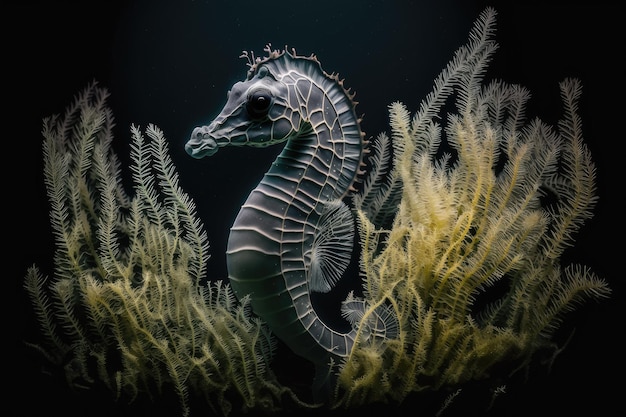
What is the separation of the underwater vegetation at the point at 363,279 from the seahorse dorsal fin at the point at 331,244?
20 mm

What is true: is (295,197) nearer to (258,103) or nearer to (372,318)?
(258,103)

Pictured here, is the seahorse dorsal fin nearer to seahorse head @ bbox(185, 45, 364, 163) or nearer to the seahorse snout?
seahorse head @ bbox(185, 45, 364, 163)

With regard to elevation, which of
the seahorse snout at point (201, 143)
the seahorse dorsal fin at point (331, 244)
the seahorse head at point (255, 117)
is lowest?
the seahorse dorsal fin at point (331, 244)

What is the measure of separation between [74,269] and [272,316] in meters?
1.12

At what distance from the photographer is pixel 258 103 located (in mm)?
2309

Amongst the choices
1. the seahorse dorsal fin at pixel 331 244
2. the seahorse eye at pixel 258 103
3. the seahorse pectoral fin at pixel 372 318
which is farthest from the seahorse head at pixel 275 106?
the seahorse pectoral fin at pixel 372 318

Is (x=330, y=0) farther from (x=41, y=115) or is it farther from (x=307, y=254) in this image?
(x=41, y=115)

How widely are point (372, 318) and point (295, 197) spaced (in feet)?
2.43

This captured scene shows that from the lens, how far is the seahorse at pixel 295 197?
2328 millimetres

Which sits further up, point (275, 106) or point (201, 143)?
point (275, 106)

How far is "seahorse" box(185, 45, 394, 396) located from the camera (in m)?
2.33

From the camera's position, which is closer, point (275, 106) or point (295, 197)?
point (275, 106)

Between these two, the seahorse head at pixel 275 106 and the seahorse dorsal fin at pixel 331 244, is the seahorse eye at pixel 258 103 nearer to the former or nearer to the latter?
the seahorse head at pixel 275 106

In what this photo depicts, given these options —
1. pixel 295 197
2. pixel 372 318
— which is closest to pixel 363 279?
pixel 372 318
